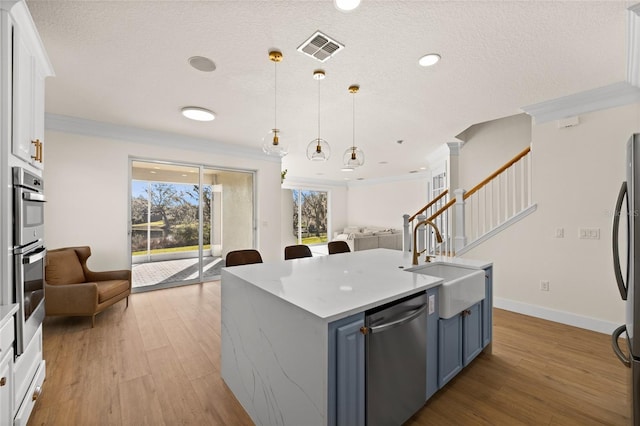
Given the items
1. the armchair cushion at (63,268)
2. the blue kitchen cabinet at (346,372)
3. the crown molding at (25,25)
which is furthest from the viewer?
the armchair cushion at (63,268)

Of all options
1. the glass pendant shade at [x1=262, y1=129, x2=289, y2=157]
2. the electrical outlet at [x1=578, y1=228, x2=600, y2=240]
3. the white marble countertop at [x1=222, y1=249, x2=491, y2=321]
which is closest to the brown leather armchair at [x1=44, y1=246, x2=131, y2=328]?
the white marble countertop at [x1=222, y1=249, x2=491, y2=321]

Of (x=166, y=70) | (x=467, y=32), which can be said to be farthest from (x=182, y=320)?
(x=467, y=32)

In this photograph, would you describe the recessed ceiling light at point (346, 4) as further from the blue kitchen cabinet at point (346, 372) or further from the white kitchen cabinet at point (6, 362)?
the white kitchen cabinet at point (6, 362)

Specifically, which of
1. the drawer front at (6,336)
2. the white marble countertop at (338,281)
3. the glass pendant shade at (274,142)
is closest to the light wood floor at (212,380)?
the drawer front at (6,336)

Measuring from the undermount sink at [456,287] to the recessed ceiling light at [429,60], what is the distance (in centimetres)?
177

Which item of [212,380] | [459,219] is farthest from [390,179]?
[212,380]

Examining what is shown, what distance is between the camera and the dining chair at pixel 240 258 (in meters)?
2.52

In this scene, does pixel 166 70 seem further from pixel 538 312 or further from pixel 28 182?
pixel 538 312

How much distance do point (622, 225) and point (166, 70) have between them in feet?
15.8

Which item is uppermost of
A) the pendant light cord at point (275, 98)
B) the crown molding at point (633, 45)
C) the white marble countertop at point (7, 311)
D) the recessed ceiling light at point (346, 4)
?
the pendant light cord at point (275, 98)

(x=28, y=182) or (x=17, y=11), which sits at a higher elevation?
(x=17, y=11)

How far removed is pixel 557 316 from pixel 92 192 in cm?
645

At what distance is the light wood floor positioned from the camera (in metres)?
1.76

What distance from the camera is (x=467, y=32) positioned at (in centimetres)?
201
